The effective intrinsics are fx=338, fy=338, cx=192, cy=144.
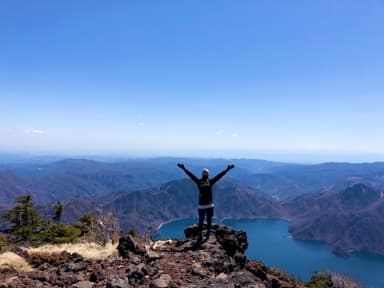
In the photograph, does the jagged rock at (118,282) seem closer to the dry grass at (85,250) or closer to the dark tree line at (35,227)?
the dry grass at (85,250)

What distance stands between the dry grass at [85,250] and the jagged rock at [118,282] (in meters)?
3.26

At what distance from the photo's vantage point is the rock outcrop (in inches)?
488

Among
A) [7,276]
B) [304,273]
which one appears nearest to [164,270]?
[7,276]

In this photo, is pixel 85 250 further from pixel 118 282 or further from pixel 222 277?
pixel 222 277

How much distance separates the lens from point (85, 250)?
654 inches

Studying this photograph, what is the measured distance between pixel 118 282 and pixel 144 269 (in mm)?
1675

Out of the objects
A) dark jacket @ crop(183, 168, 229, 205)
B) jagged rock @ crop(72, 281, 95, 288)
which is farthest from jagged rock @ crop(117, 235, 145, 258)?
dark jacket @ crop(183, 168, 229, 205)

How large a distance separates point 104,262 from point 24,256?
3.58 metres

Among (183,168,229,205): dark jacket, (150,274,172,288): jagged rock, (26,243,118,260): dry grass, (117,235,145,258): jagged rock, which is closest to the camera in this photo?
(150,274,172,288): jagged rock

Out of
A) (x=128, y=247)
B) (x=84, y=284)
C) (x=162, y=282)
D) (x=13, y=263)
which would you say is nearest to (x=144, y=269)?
(x=162, y=282)

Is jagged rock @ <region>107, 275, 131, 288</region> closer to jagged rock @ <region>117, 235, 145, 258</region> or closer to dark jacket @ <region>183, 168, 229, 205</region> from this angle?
jagged rock @ <region>117, 235, 145, 258</region>

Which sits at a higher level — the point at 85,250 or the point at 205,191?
the point at 205,191

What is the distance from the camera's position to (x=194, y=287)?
486 inches

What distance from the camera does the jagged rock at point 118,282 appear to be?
38.5 ft
